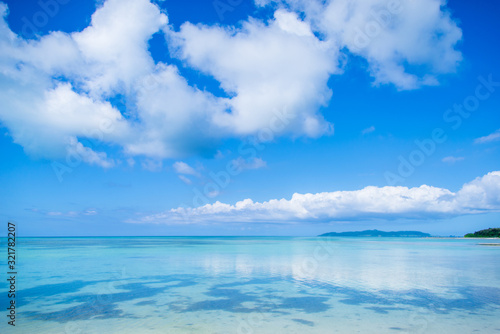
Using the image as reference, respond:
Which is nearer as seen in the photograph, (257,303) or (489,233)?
(257,303)

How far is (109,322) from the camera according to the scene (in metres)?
10.8

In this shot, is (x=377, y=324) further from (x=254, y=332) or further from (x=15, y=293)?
(x=15, y=293)

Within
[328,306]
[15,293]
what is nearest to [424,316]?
[328,306]

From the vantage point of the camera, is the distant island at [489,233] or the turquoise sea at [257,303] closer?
the turquoise sea at [257,303]

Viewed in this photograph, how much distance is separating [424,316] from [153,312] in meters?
10.6

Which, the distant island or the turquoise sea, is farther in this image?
the distant island

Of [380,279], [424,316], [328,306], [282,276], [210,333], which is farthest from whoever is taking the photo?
[282,276]

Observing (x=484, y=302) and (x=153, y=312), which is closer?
(x=153, y=312)

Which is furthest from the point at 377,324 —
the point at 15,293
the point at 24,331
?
the point at 15,293

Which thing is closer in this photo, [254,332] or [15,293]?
[254,332]

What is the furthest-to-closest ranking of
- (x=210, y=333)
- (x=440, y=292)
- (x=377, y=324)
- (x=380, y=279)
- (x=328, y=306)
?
(x=380, y=279) → (x=440, y=292) → (x=328, y=306) → (x=377, y=324) → (x=210, y=333)

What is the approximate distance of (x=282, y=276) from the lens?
20.4 meters

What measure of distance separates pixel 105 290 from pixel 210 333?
373 inches

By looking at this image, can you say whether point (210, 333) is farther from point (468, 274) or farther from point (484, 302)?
point (468, 274)
